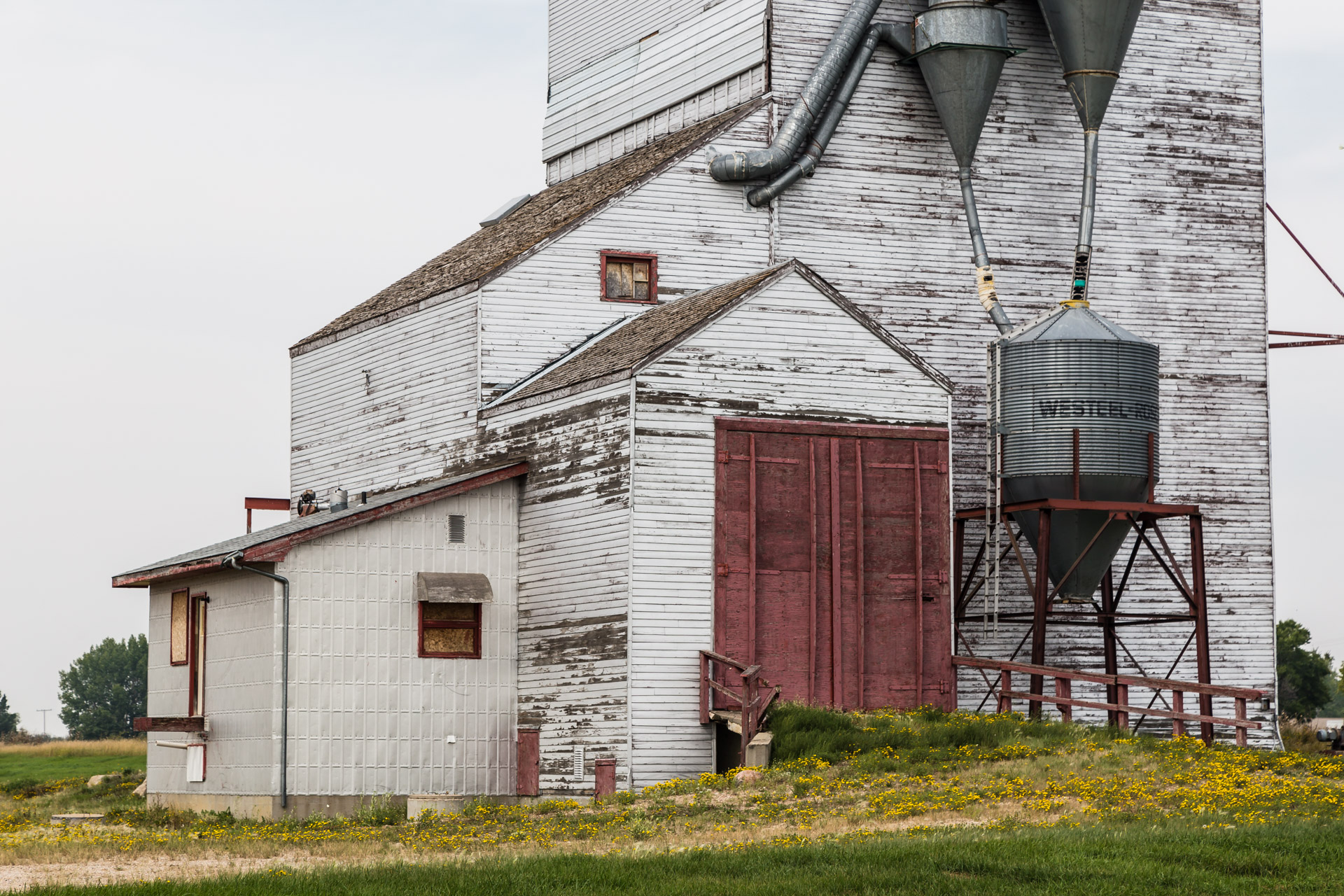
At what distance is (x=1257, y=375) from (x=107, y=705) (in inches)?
4219

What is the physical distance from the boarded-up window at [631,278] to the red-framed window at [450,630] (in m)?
7.08

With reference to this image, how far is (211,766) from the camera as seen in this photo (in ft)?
101

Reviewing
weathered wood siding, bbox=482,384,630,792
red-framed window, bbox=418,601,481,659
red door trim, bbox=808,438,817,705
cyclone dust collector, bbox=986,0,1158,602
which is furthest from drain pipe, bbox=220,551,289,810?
cyclone dust collector, bbox=986,0,1158,602

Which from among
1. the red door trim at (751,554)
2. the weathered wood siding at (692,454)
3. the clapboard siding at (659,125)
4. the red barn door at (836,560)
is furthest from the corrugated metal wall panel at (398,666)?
the clapboard siding at (659,125)

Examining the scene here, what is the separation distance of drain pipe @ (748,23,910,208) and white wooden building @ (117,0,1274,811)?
1.00 feet

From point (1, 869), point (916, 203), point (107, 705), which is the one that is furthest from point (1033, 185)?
point (107, 705)

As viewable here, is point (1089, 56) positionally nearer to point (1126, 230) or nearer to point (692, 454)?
point (1126, 230)

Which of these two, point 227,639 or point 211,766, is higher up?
point 227,639

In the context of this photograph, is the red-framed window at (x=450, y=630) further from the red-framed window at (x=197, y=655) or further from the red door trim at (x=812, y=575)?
the red door trim at (x=812, y=575)

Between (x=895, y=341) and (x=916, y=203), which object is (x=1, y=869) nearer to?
(x=895, y=341)

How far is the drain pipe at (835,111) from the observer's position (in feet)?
116

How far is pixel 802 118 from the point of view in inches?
1377

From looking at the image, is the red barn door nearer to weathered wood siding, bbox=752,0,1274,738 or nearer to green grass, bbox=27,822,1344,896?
Result: weathered wood siding, bbox=752,0,1274,738

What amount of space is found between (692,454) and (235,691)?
843 centimetres
